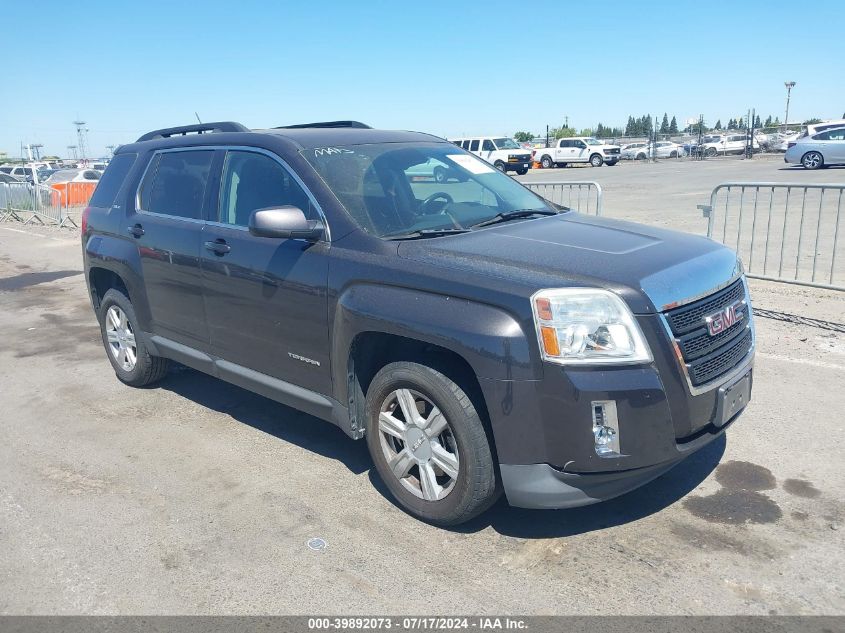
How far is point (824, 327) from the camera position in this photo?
6.81 metres

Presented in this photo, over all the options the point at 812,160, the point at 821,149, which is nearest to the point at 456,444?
the point at 821,149

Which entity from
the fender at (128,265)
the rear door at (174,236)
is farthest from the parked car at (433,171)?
the fender at (128,265)

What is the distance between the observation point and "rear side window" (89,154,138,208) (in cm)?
593

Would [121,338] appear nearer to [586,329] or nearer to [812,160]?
[586,329]

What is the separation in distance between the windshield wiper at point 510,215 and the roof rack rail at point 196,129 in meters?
1.84

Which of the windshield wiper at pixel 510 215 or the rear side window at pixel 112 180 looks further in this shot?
the rear side window at pixel 112 180

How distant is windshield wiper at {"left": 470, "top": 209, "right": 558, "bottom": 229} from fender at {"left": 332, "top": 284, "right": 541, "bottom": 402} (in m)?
0.84

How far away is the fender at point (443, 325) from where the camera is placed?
3209mm

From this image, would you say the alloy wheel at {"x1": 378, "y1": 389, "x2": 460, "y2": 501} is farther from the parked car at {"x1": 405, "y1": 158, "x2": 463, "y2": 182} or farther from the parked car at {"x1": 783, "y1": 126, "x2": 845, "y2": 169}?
the parked car at {"x1": 783, "y1": 126, "x2": 845, "y2": 169}

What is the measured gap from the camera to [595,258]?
3.54 m

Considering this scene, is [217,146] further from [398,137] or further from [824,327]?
[824,327]

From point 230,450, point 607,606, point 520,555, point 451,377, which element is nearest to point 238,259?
point 230,450

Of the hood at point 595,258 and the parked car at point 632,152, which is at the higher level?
the hood at point 595,258

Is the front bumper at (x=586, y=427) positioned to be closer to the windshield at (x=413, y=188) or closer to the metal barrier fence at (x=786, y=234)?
the windshield at (x=413, y=188)
